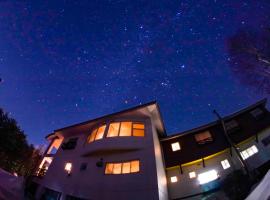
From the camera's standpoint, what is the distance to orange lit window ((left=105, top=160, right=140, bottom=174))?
17.1 m

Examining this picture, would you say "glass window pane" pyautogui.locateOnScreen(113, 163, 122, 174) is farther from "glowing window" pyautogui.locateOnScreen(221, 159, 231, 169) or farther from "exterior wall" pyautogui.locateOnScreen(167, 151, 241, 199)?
"glowing window" pyautogui.locateOnScreen(221, 159, 231, 169)

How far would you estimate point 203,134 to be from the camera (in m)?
22.7

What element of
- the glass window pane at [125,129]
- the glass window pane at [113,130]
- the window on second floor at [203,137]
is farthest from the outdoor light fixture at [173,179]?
the glass window pane at [113,130]

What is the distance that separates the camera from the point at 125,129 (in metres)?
20.1

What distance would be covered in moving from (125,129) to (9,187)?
1346 cm

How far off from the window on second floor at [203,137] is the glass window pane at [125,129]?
8.65 m

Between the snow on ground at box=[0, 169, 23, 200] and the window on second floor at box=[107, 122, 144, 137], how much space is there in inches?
479

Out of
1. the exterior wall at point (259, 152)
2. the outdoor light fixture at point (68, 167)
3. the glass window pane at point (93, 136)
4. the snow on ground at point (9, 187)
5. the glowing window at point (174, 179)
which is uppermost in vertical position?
the glass window pane at point (93, 136)

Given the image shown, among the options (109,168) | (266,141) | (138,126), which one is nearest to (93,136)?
(109,168)

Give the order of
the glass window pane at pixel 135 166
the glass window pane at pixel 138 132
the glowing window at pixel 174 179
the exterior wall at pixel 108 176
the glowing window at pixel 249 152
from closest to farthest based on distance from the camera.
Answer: the exterior wall at pixel 108 176, the glass window pane at pixel 135 166, the glass window pane at pixel 138 132, the glowing window at pixel 249 152, the glowing window at pixel 174 179

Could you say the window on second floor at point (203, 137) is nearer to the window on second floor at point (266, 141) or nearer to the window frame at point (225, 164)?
the window frame at point (225, 164)

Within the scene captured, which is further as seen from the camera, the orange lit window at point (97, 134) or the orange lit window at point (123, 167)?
the orange lit window at point (97, 134)

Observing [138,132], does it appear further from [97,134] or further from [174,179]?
[174,179]

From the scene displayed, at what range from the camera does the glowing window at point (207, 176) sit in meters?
19.4
